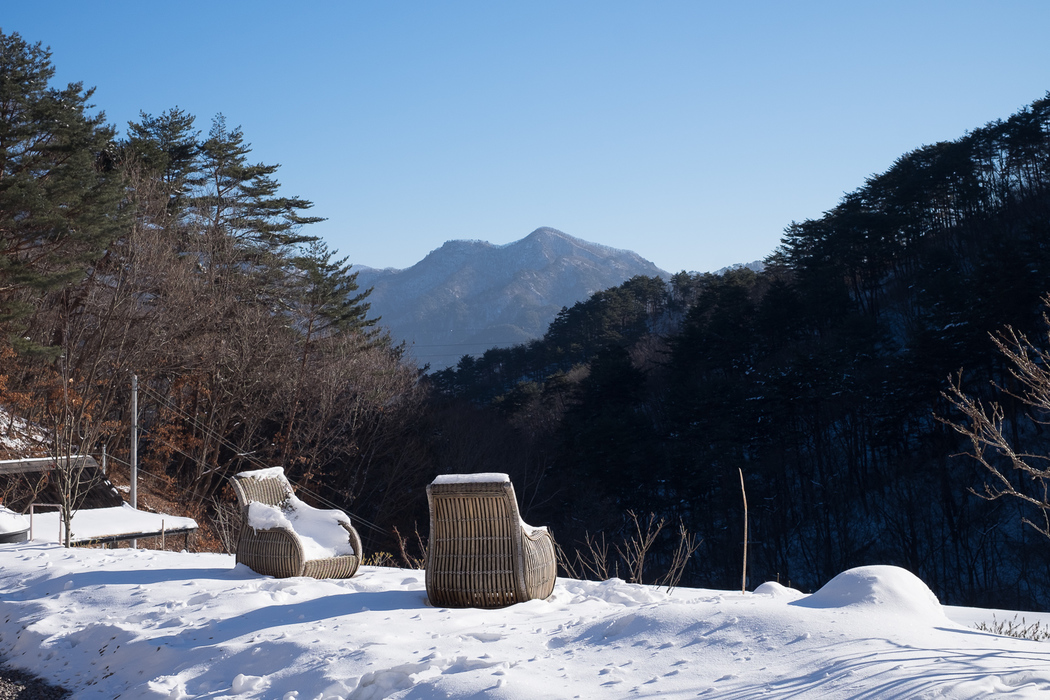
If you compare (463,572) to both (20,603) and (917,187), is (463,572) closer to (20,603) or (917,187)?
(20,603)

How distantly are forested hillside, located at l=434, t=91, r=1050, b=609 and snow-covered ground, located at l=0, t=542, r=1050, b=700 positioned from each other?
16800mm

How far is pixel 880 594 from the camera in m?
3.53

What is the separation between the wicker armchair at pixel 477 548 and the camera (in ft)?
15.1

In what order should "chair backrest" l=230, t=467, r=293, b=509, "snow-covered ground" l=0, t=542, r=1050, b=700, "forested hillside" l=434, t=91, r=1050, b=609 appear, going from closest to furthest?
"snow-covered ground" l=0, t=542, r=1050, b=700 < "chair backrest" l=230, t=467, r=293, b=509 < "forested hillside" l=434, t=91, r=1050, b=609

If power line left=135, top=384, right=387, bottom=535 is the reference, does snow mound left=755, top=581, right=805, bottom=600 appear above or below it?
below

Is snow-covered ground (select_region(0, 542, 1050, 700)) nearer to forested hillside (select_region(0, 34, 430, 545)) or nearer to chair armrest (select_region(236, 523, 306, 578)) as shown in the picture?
chair armrest (select_region(236, 523, 306, 578))

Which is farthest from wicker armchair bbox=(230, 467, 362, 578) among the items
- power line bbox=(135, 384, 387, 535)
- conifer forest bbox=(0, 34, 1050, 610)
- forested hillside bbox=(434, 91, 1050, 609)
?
forested hillside bbox=(434, 91, 1050, 609)

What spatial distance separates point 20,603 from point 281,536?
1.60 metres

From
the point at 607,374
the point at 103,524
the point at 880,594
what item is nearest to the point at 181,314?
the point at 103,524

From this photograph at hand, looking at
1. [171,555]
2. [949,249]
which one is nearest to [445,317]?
[949,249]

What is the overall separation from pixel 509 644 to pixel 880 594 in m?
1.71

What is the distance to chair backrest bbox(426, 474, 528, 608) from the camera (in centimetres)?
461

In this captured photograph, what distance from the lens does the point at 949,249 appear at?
29.1m

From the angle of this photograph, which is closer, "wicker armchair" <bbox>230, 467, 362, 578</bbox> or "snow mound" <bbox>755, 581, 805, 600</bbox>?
"snow mound" <bbox>755, 581, 805, 600</bbox>
